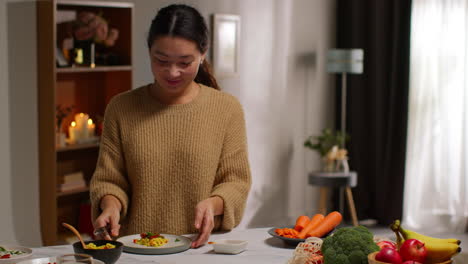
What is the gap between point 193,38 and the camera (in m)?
2.29

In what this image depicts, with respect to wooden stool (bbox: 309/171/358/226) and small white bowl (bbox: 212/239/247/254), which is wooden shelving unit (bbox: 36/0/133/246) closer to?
wooden stool (bbox: 309/171/358/226)

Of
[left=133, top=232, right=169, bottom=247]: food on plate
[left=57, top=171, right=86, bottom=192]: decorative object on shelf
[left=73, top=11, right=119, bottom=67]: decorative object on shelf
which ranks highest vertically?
[left=73, top=11, right=119, bottom=67]: decorative object on shelf

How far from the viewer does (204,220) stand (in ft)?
7.14

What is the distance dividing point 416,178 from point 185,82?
459cm

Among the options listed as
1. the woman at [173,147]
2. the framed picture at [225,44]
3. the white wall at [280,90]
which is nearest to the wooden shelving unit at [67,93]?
the white wall at [280,90]

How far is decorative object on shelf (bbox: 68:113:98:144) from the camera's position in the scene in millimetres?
4461

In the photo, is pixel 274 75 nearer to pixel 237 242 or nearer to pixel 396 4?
pixel 396 4

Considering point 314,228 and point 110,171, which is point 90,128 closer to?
point 110,171

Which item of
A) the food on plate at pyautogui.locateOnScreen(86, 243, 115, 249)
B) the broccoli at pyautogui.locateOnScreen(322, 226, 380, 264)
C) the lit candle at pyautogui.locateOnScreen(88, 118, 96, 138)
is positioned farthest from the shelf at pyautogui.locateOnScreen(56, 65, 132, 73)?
the broccoli at pyautogui.locateOnScreen(322, 226, 380, 264)

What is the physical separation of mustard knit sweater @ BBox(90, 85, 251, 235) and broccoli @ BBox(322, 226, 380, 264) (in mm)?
609

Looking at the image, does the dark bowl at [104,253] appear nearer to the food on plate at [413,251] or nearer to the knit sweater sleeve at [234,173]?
the knit sweater sleeve at [234,173]

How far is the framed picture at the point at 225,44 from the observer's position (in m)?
5.49

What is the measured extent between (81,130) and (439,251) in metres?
3.16

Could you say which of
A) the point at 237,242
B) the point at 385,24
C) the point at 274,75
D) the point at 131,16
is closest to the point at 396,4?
the point at 385,24
